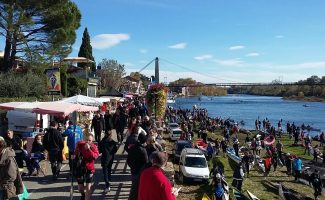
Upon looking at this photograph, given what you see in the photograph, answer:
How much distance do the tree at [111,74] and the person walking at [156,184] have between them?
71349 mm

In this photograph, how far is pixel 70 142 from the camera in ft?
39.0

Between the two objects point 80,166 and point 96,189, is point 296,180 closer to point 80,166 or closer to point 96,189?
point 96,189

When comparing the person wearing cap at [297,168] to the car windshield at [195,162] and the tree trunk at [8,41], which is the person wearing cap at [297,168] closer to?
the car windshield at [195,162]

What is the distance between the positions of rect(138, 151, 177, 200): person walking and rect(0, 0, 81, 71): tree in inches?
934

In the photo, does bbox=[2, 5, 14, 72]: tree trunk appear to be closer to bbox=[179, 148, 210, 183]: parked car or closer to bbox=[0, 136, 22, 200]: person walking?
bbox=[179, 148, 210, 183]: parked car

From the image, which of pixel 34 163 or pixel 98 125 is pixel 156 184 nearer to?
pixel 34 163

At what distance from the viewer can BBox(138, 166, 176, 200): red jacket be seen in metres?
4.94

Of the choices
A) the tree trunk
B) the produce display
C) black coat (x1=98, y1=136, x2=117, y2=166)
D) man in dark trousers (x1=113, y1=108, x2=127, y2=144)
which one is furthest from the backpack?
the tree trunk

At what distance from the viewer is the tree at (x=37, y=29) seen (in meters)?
26.3

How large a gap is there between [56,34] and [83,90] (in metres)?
15.7

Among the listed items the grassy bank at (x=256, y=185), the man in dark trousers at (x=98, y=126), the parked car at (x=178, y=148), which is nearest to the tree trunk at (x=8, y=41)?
the man in dark trousers at (x=98, y=126)

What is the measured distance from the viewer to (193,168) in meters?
16.2

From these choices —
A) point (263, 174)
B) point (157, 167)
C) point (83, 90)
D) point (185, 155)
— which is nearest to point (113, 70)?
point (83, 90)

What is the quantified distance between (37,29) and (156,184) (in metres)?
25.7
